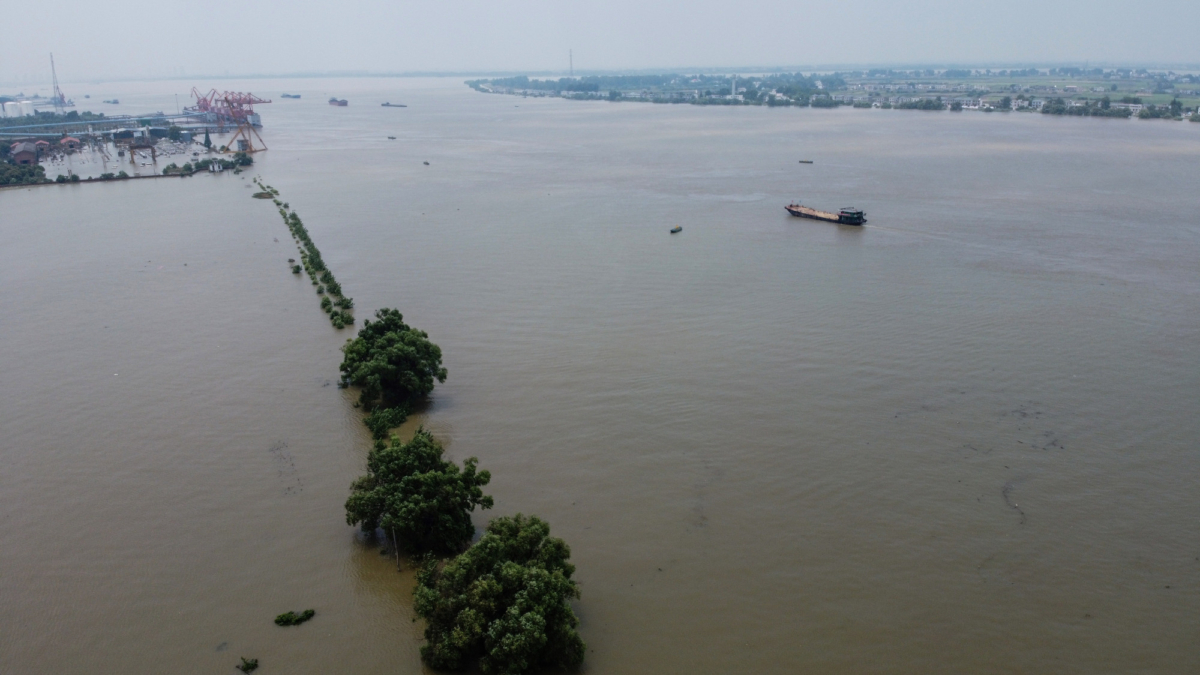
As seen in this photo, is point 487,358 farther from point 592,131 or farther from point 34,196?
point 592,131

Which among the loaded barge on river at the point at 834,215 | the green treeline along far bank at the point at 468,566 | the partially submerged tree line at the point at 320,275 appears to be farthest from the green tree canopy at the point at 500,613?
the loaded barge on river at the point at 834,215

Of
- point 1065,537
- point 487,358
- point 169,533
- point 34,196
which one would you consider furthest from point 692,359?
point 34,196

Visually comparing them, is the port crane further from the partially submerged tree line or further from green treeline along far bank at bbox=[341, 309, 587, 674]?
green treeline along far bank at bbox=[341, 309, 587, 674]

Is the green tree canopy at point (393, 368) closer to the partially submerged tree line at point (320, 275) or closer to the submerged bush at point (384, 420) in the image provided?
the submerged bush at point (384, 420)

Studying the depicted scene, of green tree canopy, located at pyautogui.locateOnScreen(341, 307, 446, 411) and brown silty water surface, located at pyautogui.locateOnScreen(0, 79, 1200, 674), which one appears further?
green tree canopy, located at pyautogui.locateOnScreen(341, 307, 446, 411)

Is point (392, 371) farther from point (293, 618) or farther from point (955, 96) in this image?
point (955, 96)

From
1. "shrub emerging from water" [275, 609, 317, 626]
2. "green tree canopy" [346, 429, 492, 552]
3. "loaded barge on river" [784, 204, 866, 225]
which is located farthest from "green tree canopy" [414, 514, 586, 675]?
"loaded barge on river" [784, 204, 866, 225]
